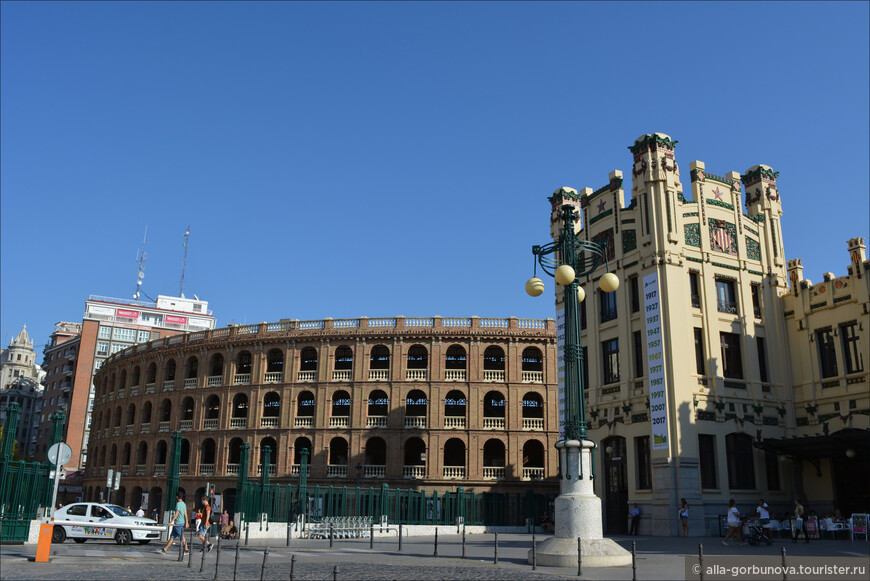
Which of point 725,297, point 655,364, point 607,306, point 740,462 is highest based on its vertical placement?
point 725,297

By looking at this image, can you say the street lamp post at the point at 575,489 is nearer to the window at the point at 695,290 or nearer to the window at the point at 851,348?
the window at the point at 695,290

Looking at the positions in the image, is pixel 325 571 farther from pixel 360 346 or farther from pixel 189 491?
pixel 189 491

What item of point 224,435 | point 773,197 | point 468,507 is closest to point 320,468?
point 224,435

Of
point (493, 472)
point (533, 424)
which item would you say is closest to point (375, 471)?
point (493, 472)

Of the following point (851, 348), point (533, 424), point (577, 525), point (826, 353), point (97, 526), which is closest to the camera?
point (577, 525)

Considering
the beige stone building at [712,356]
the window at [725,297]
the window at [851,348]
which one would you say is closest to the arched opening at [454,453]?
the beige stone building at [712,356]

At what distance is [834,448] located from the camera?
1110 inches

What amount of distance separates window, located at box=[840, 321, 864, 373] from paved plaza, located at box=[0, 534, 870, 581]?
8138mm

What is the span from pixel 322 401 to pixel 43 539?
36.5 m

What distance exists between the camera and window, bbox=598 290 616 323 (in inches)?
1332

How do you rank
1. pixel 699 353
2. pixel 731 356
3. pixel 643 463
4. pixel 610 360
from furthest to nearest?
pixel 610 360
pixel 731 356
pixel 699 353
pixel 643 463

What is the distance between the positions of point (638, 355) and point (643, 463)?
4.47 meters

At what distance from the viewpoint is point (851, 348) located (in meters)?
30.5

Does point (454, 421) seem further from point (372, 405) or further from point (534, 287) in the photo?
point (534, 287)
